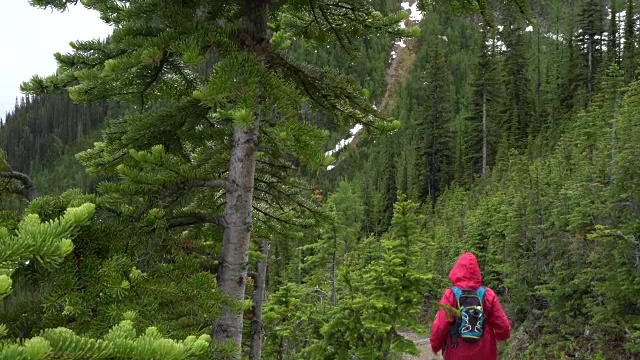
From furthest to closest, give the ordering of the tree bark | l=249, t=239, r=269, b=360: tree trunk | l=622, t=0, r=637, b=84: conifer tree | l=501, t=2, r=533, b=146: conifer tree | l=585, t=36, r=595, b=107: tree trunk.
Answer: l=501, t=2, r=533, b=146: conifer tree, l=585, t=36, r=595, b=107: tree trunk, l=622, t=0, r=637, b=84: conifer tree, l=249, t=239, r=269, b=360: tree trunk, the tree bark

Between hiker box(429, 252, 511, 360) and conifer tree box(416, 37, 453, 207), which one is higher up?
conifer tree box(416, 37, 453, 207)

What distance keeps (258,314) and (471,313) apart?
4533 mm

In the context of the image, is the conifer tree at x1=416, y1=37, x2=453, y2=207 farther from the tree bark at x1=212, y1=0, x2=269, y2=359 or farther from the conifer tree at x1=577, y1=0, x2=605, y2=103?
the tree bark at x1=212, y1=0, x2=269, y2=359

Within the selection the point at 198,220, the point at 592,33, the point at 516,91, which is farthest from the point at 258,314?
the point at 592,33

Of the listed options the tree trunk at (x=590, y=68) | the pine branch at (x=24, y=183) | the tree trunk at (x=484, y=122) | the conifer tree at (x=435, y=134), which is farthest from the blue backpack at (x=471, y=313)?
the conifer tree at (x=435, y=134)

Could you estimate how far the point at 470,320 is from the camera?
5.01 m

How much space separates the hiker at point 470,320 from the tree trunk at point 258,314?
3.42m

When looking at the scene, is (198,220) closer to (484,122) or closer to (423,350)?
(423,350)

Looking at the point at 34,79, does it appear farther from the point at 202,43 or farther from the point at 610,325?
the point at 610,325

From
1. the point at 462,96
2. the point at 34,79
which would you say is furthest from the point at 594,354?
the point at 462,96

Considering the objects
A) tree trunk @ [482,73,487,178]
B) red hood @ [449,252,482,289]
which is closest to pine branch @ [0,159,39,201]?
red hood @ [449,252,482,289]

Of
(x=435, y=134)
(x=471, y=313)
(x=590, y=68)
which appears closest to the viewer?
(x=471, y=313)

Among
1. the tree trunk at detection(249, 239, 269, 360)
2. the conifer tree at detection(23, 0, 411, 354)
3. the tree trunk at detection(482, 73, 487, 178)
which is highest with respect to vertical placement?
the tree trunk at detection(482, 73, 487, 178)

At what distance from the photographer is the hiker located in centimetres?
500
